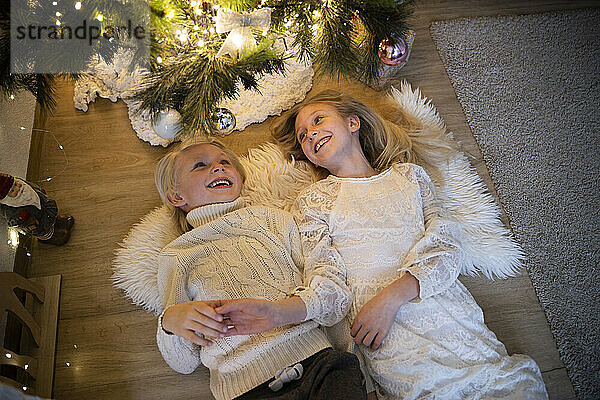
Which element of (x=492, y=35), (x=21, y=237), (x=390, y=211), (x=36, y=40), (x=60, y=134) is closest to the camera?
(x=36, y=40)

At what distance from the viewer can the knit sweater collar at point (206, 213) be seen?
4.25 feet

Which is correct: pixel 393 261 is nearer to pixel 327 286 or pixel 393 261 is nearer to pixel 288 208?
pixel 327 286

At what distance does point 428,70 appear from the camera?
174 cm

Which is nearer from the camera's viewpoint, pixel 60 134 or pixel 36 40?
pixel 36 40

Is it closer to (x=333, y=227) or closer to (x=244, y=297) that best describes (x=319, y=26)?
(x=333, y=227)

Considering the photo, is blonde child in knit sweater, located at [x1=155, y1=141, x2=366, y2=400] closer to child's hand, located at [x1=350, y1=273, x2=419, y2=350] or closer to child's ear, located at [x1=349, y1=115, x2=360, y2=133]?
child's hand, located at [x1=350, y1=273, x2=419, y2=350]

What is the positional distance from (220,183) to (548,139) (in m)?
1.02

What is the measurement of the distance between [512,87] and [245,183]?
37.1 inches

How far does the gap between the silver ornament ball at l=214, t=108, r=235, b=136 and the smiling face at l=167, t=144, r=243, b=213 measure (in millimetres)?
151

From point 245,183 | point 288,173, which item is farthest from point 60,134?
point 288,173

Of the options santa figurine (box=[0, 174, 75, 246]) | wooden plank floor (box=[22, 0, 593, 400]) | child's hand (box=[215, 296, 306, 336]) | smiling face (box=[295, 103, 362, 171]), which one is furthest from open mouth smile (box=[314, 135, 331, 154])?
santa figurine (box=[0, 174, 75, 246])

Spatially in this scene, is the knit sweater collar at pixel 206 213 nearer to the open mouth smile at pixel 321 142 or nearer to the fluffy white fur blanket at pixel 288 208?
the fluffy white fur blanket at pixel 288 208

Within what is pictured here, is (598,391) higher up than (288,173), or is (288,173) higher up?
(288,173)

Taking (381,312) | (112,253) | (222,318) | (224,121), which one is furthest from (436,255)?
(112,253)
